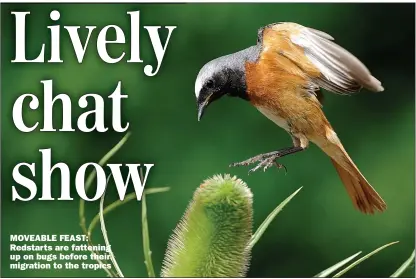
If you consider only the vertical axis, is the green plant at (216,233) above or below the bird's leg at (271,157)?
below

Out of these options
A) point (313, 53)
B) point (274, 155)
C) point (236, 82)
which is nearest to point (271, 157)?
point (274, 155)

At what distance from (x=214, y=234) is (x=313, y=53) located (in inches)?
31.8

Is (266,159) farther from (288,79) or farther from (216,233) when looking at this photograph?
(216,233)

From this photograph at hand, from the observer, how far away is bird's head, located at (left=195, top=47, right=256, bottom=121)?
3439 millimetres

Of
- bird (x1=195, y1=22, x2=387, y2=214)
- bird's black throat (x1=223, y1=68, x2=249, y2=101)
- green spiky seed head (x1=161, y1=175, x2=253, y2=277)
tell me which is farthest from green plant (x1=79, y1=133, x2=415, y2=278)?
bird's black throat (x1=223, y1=68, x2=249, y2=101)

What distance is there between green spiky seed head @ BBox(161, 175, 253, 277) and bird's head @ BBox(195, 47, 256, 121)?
2.05ft

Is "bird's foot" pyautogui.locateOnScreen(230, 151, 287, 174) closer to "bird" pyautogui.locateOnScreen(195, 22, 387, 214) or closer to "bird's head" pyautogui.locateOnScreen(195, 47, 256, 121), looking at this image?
"bird" pyautogui.locateOnScreen(195, 22, 387, 214)

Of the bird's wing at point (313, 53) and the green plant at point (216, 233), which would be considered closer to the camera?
the green plant at point (216, 233)

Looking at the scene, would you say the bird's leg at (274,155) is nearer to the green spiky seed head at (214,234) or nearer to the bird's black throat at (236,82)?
the bird's black throat at (236,82)

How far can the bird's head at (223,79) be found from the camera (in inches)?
135

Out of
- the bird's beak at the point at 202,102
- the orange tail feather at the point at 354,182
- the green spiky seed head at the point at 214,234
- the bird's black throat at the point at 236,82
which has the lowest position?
the green spiky seed head at the point at 214,234

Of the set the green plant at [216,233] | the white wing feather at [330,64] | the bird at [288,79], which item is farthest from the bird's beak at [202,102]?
the green plant at [216,233]

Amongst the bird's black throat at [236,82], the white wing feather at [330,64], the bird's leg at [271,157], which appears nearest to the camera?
the white wing feather at [330,64]

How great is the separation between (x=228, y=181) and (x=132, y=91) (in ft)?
3.86
